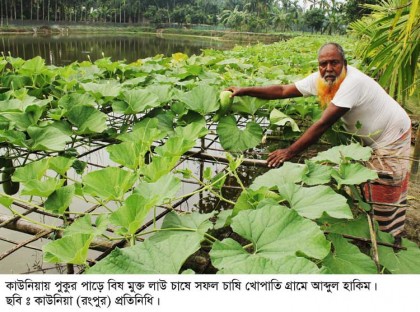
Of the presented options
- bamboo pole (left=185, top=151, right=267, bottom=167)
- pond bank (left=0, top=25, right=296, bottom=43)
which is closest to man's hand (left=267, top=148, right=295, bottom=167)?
bamboo pole (left=185, top=151, right=267, bottom=167)

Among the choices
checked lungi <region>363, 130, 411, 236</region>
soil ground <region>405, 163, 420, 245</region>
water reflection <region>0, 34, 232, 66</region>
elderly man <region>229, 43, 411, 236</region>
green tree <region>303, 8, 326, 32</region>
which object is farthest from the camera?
green tree <region>303, 8, 326, 32</region>

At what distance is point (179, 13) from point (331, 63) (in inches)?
2493

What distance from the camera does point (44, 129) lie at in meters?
1.71

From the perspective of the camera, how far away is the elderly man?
2.05 meters

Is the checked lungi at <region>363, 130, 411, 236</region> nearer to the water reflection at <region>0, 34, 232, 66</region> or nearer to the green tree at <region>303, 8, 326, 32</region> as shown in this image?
the water reflection at <region>0, 34, 232, 66</region>

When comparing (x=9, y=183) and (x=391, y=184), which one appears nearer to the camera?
(x=9, y=183)

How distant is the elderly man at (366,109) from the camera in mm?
2055

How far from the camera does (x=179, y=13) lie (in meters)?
61.7

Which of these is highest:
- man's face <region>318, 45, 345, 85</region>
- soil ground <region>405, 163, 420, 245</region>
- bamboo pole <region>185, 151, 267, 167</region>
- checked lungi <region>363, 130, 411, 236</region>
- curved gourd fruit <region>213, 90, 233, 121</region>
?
man's face <region>318, 45, 345, 85</region>

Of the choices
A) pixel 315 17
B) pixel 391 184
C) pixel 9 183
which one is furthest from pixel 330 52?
pixel 315 17

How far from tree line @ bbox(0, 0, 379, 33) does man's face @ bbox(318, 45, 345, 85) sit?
34422 millimetres

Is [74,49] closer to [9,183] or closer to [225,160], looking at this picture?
[9,183]
